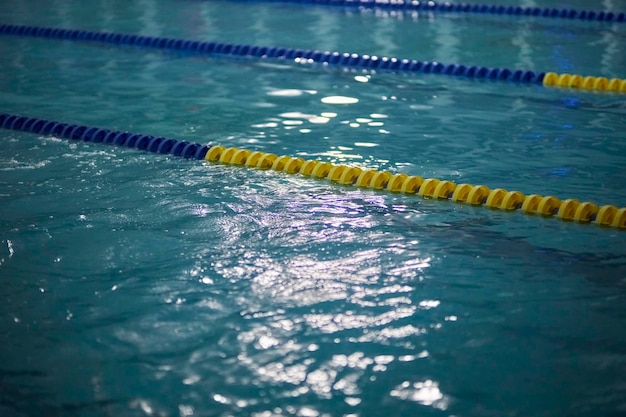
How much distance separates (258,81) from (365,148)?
2.35 meters

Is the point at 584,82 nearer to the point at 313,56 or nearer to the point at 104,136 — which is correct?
the point at 313,56

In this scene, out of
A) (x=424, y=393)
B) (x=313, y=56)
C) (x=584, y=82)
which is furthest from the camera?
(x=313, y=56)

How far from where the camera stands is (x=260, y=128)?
21.2ft

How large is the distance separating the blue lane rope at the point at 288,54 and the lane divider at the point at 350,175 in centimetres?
296

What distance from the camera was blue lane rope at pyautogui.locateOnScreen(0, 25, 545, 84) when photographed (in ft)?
25.9

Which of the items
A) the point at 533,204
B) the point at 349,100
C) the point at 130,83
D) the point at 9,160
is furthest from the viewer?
the point at 130,83

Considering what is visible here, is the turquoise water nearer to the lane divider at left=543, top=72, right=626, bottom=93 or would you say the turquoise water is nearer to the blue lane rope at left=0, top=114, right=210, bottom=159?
the blue lane rope at left=0, top=114, right=210, bottom=159

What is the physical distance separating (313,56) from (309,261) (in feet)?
16.7

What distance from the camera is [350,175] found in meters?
5.24

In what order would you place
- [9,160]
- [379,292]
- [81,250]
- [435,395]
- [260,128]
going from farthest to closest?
1. [260,128]
2. [9,160]
3. [81,250]
4. [379,292]
5. [435,395]

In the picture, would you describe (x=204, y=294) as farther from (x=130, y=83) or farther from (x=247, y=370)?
(x=130, y=83)

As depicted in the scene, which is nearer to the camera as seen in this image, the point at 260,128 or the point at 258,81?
the point at 260,128

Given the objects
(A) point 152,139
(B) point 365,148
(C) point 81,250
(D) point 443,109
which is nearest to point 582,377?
(C) point 81,250

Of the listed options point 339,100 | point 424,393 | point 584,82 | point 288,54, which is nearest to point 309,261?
point 424,393
